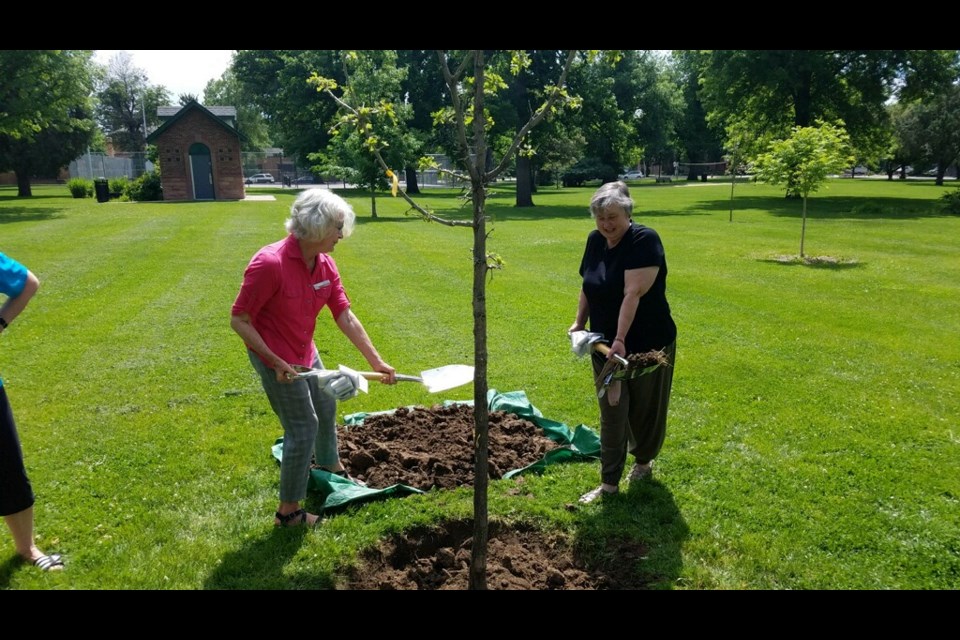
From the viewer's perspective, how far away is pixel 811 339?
29.2 feet

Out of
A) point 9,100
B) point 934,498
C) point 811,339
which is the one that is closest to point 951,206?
point 811,339

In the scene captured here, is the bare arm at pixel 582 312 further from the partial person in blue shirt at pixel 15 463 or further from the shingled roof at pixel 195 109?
the shingled roof at pixel 195 109

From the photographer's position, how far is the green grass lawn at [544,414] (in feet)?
12.6

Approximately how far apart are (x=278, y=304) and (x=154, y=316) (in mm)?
7340

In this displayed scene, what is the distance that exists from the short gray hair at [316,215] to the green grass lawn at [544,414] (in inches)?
70.6

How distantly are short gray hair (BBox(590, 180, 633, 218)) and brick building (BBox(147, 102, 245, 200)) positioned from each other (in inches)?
1469

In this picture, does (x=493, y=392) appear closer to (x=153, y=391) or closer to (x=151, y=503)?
(x=151, y=503)

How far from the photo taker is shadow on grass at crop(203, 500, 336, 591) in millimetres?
3541

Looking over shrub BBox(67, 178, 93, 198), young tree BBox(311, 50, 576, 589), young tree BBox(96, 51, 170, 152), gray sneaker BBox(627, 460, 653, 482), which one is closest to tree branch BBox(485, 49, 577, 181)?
young tree BBox(311, 50, 576, 589)

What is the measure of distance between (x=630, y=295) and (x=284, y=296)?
202 cm

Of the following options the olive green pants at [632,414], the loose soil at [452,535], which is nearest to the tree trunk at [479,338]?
the loose soil at [452,535]

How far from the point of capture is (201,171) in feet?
124

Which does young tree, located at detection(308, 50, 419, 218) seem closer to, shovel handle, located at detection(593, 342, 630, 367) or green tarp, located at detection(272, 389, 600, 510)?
green tarp, located at detection(272, 389, 600, 510)

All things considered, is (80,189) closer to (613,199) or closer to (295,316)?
(295,316)
